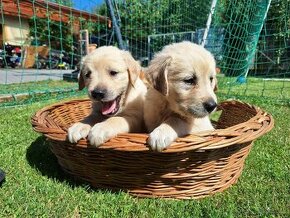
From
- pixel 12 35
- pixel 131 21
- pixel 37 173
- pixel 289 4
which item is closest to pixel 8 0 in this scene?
pixel 131 21

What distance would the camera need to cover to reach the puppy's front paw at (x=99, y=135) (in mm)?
2227

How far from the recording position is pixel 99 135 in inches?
88.6

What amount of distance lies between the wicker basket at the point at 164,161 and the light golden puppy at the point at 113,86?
539mm

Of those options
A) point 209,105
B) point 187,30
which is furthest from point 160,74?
point 187,30

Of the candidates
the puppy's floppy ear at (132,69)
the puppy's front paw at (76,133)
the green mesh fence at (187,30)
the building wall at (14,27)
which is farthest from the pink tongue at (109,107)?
the building wall at (14,27)

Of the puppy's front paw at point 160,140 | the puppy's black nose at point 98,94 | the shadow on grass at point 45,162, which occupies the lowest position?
the shadow on grass at point 45,162

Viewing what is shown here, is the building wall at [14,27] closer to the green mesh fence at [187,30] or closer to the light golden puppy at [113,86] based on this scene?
the green mesh fence at [187,30]

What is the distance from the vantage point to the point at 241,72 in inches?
390

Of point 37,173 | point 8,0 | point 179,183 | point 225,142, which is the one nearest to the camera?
point 225,142

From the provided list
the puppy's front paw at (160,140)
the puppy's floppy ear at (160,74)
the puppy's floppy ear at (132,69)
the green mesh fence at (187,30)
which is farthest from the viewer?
the green mesh fence at (187,30)

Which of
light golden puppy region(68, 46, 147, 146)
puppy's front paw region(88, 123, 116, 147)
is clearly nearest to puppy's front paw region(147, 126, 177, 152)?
puppy's front paw region(88, 123, 116, 147)

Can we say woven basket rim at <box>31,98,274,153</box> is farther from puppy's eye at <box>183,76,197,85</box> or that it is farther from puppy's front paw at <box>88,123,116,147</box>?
puppy's eye at <box>183,76,197,85</box>

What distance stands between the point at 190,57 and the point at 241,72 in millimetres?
7651

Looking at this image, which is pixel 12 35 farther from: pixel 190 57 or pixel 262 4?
pixel 190 57
